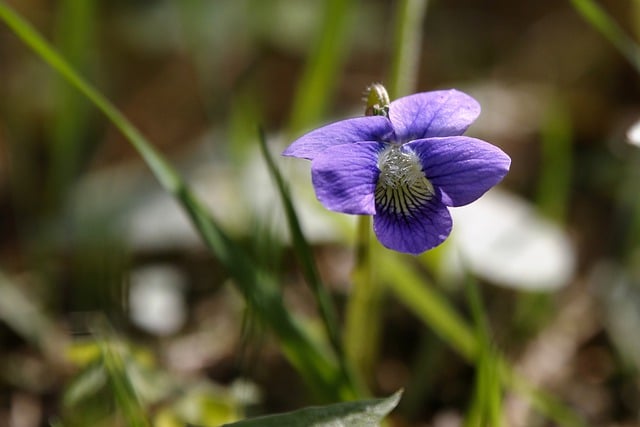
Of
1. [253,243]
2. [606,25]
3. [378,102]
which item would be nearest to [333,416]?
[378,102]

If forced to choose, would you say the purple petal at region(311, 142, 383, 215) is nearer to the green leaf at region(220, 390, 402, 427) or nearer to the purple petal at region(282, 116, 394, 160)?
the purple petal at region(282, 116, 394, 160)

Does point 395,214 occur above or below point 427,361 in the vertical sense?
above

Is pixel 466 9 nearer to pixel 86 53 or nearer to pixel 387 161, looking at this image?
pixel 86 53

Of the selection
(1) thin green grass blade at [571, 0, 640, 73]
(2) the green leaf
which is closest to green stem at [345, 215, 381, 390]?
(2) the green leaf

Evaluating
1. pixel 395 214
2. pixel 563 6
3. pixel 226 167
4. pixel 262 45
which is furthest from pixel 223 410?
pixel 563 6

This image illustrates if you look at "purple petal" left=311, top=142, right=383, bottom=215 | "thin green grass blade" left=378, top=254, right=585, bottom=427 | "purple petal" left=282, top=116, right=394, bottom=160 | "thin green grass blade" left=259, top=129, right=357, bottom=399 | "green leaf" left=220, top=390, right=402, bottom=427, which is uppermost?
"purple petal" left=282, top=116, right=394, bottom=160

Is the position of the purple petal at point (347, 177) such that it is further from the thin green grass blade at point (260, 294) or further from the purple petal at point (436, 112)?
the thin green grass blade at point (260, 294)

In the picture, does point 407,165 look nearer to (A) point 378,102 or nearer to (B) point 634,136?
(A) point 378,102
